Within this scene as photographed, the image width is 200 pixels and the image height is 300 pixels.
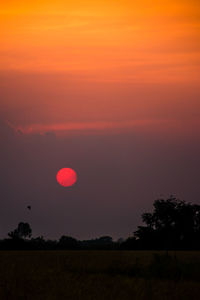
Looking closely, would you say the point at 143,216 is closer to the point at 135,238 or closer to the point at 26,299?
the point at 135,238

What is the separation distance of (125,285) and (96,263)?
1505 cm

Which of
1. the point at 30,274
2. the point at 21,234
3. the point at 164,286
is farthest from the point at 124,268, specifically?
the point at 21,234

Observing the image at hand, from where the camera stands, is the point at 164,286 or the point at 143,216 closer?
the point at 164,286

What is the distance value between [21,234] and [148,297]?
133 metres

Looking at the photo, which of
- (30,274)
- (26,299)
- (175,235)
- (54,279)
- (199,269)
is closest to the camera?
(26,299)

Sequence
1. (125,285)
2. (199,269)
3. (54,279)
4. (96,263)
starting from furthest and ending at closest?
1. (96,263)
2. (199,269)
3. (54,279)
4. (125,285)

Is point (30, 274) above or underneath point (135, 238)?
underneath

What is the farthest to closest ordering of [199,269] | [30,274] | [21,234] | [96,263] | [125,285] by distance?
[21,234], [96,263], [199,269], [30,274], [125,285]

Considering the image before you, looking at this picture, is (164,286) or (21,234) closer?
(164,286)

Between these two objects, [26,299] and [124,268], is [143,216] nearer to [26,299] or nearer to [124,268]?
[124,268]

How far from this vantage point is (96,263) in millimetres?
36031

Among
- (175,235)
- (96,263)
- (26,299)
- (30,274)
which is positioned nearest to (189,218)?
(175,235)

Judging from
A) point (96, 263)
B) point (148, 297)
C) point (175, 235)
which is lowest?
point (148, 297)

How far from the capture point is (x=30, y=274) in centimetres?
2489
